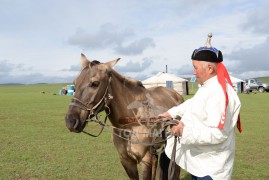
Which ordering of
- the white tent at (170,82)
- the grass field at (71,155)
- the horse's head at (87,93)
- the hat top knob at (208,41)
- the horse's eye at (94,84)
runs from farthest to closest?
the white tent at (170,82) → the grass field at (71,155) → the horse's eye at (94,84) → the horse's head at (87,93) → the hat top knob at (208,41)

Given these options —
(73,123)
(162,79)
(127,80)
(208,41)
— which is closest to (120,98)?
(127,80)

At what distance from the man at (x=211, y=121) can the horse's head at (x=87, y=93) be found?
1254 mm

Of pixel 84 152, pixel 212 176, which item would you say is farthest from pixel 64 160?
pixel 212 176

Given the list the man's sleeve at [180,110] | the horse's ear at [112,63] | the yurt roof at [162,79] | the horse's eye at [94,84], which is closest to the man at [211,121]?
the man's sleeve at [180,110]

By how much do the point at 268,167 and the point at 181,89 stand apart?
120ft

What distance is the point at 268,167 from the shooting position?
739 centimetres

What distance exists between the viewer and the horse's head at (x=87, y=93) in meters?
3.54

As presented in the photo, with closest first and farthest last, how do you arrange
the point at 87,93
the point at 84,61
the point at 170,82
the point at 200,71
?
the point at 200,71 < the point at 87,93 < the point at 84,61 < the point at 170,82

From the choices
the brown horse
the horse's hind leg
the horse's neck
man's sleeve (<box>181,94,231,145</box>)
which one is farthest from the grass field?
man's sleeve (<box>181,94,231,145</box>)

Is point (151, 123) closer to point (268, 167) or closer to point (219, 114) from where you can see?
point (219, 114)

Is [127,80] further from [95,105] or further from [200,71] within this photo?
[200,71]

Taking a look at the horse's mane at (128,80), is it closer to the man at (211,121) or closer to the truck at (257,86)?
the man at (211,121)

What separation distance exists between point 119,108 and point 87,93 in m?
0.73

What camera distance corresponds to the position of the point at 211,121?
101 inches
